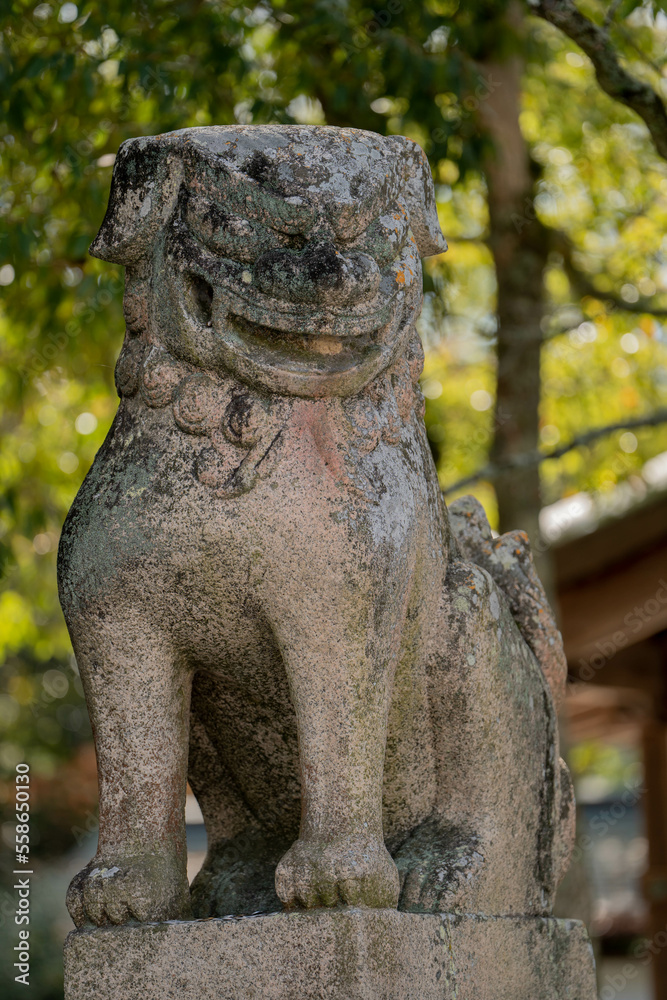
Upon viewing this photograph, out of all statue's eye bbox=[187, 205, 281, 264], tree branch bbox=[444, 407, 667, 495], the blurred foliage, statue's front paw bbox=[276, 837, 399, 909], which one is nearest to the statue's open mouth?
statue's eye bbox=[187, 205, 281, 264]

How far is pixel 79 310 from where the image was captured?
4.99 m

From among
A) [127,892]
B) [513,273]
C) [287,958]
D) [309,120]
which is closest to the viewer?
[287,958]

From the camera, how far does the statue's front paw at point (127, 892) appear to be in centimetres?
203

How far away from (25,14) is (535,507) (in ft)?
9.52

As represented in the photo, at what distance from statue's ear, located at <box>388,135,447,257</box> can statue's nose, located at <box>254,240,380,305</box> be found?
0.33 m

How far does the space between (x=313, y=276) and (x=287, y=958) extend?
3.61ft

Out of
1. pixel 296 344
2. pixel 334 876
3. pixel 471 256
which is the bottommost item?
pixel 471 256

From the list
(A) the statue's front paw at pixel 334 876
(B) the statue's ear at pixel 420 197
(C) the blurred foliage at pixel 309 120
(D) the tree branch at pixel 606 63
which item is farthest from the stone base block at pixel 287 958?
(C) the blurred foliage at pixel 309 120

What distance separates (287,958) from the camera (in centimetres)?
192

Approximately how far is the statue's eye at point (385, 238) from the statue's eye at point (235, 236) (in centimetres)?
17

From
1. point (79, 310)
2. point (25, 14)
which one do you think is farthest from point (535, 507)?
point (25, 14)

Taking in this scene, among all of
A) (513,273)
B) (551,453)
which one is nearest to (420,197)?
(551,453)

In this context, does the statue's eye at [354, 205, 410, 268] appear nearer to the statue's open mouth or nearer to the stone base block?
the statue's open mouth

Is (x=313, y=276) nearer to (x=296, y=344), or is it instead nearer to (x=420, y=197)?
(x=296, y=344)
